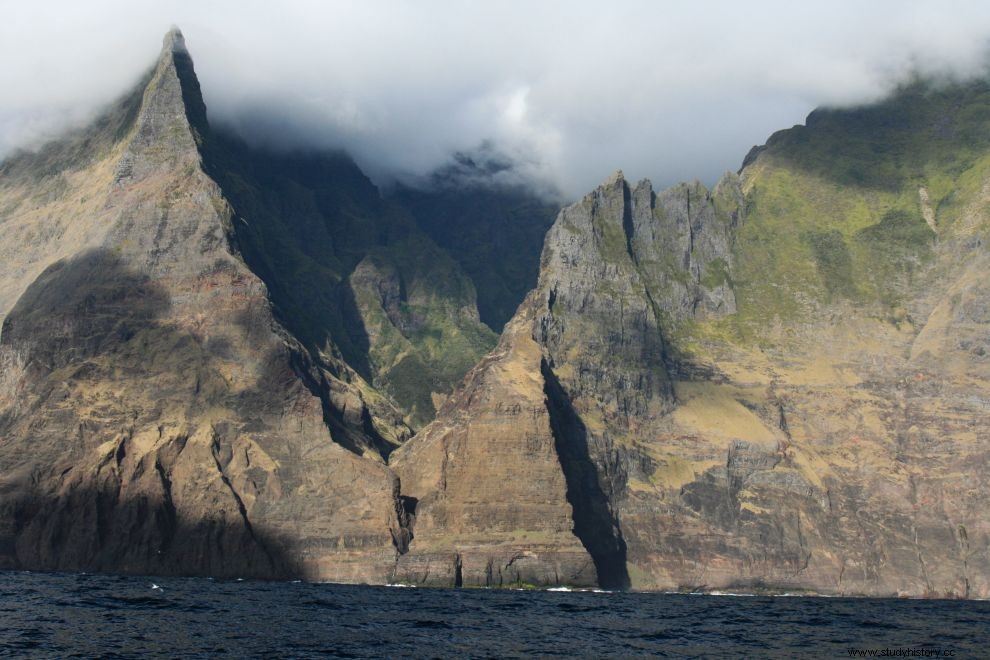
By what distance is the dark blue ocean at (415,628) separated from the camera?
104 meters

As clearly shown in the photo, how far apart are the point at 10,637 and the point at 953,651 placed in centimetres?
7886

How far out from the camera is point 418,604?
176 meters

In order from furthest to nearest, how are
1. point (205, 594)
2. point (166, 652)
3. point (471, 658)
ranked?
point (205, 594), point (471, 658), point (166, 652)

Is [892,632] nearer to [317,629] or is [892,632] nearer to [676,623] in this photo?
[676,623]

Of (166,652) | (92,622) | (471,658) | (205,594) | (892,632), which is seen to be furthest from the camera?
(205,594)

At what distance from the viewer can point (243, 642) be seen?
10581 cm

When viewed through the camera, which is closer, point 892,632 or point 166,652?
point 166,652

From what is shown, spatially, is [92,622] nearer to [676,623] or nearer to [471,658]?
[471,658]

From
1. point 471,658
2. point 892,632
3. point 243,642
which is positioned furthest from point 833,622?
point 243,642

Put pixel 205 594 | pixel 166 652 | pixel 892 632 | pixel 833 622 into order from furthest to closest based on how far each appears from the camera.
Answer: pixel 205 594 < pixel 833 622 < pixel 892 632 < pixel 166 652

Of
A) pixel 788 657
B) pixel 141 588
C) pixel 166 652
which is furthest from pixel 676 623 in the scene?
pixel 141 588

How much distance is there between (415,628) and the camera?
128625 mm

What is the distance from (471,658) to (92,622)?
3682 centimetres

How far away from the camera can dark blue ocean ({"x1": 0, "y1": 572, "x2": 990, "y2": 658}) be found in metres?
104
